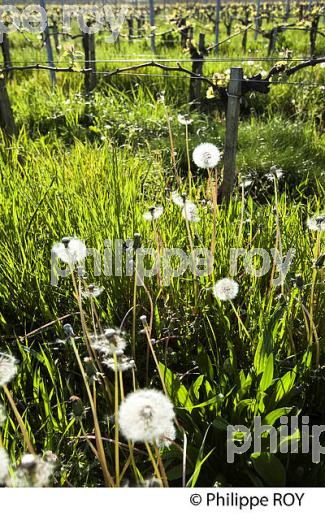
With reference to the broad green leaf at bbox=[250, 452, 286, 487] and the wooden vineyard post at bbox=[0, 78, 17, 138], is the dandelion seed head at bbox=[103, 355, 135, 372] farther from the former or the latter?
the wooden vineyard post at bbox=[0, 78, 17, 138]

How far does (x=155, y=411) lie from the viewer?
790mm

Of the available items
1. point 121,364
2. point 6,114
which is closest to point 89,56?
point 6,114

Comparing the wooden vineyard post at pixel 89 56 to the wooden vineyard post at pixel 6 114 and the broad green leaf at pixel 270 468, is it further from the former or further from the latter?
the broad green leaf at pixel 270 468

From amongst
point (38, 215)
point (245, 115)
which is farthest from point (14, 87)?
point (38, 215)

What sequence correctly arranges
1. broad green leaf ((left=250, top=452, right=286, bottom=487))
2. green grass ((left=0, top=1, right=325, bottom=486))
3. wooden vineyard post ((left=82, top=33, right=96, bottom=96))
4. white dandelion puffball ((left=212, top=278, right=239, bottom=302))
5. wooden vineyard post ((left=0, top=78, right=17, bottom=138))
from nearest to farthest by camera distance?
1. broad green leaf ((left=250, top=452, right=286, bottom=487))
2. green grass ((left=0, top=1, right=325, bottom=486))
3. white dandelion puffball ((left=212, top=278, right=239, bottom=302))
4. wooden vineyard post ((left=0, top=78, right=17, bottom=138))
5. wooden vineyard post ((left=82, top=33, right=96, bottom=96))

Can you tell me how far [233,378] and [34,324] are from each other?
0.79 meters

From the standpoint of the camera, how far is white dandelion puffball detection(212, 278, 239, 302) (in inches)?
58.1

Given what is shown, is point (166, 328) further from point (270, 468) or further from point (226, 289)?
point (270, 468)

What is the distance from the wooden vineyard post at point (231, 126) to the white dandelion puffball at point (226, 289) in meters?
0.97

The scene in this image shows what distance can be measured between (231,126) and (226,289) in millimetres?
1059

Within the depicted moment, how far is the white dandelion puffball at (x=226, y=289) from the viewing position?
1477 millimetres

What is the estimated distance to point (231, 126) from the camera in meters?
2.26

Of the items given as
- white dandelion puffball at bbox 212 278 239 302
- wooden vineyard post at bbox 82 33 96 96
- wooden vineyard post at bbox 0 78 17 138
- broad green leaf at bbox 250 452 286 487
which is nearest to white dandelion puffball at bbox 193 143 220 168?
white dandelion puffball at bbox 212 278 239 302

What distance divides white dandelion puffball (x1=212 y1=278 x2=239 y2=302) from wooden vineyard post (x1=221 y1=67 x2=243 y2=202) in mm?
974
